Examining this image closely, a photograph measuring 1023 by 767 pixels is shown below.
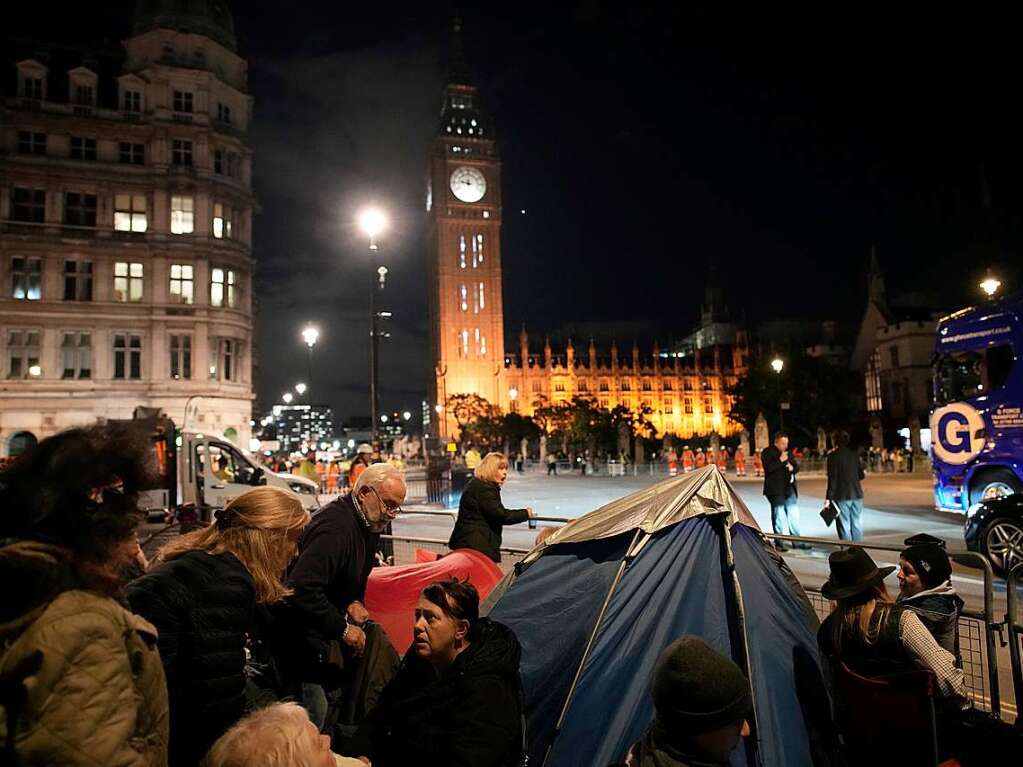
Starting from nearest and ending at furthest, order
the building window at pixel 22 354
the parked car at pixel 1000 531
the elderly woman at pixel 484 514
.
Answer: the elderly woman at pixel 484 514 → the parked car at pixel 1000 531 → the building window at pixel 22 354

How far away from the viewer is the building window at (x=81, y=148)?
28125 mm

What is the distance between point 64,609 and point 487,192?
99.4 meters

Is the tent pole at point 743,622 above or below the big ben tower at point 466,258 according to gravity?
below

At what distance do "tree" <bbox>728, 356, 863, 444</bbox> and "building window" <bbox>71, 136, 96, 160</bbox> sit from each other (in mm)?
49130

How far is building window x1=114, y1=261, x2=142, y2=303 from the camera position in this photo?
28125 mm

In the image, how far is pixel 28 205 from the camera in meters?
27.2

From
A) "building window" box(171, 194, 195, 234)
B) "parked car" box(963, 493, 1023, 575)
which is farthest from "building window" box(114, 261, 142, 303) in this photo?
"parked car" box(963, 493, 1023, 575)

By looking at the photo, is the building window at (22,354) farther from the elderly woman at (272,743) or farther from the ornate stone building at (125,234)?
the elderly woman at (272,743)

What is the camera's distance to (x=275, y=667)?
3.43 meters

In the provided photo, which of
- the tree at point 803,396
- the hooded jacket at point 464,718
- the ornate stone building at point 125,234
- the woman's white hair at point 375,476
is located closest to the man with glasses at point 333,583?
→ the woman's white hair at point 375,476

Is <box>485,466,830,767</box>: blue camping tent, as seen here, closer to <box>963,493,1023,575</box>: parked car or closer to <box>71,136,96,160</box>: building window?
<box>963,493,1023,575</box>: parked car

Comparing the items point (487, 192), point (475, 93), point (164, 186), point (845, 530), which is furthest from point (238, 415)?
point (475, 93)

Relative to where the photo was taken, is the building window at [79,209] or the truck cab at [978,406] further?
the building window at [79,209]

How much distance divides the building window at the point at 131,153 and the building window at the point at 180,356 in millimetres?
7978
